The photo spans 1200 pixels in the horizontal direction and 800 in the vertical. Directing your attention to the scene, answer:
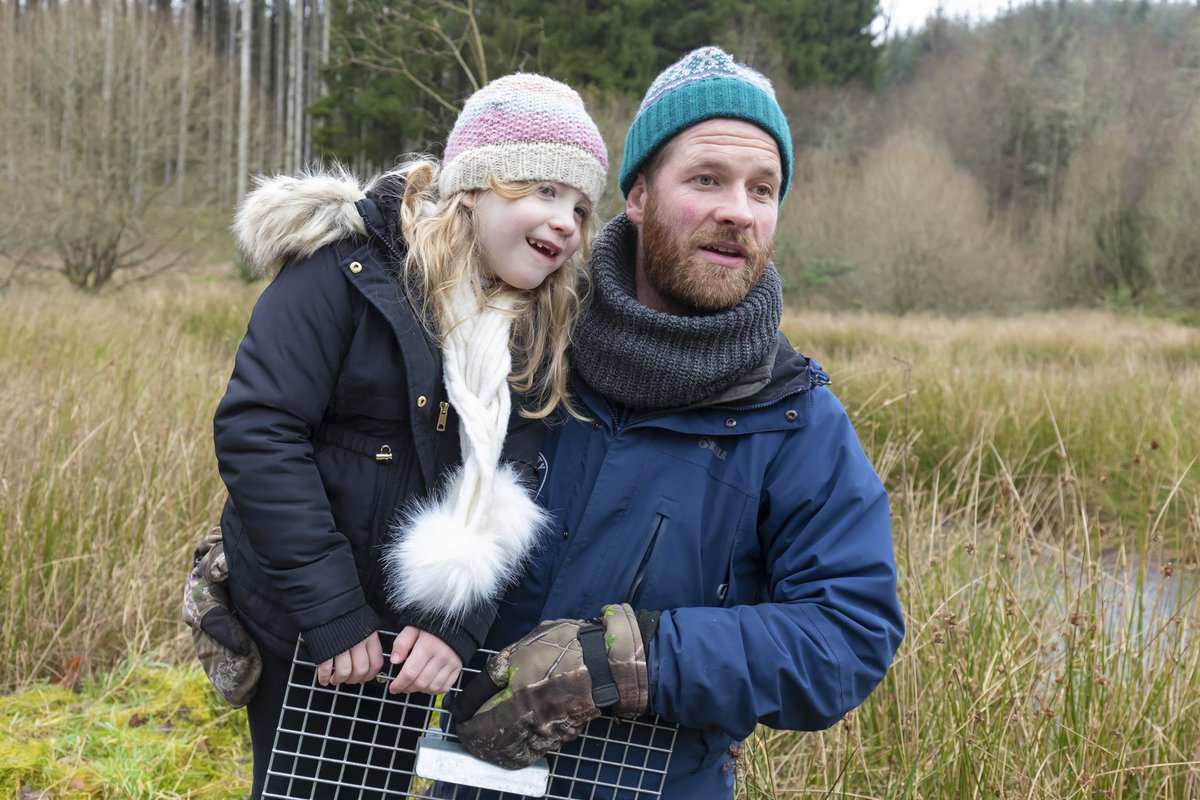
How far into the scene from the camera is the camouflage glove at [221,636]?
1.91 meters

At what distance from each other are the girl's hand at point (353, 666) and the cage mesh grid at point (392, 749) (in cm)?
3

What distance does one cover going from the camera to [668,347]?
6.09ft

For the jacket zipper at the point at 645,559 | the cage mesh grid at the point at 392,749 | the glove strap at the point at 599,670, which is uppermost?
the jacket zipper at the point at 645,559

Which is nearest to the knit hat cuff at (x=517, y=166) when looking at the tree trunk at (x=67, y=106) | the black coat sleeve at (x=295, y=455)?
the black coat sleeve at (x=295, y=455)

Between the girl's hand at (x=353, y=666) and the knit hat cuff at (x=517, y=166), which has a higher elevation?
the knit hat cuff at (x=517, y=166)

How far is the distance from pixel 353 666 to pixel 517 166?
979 mm

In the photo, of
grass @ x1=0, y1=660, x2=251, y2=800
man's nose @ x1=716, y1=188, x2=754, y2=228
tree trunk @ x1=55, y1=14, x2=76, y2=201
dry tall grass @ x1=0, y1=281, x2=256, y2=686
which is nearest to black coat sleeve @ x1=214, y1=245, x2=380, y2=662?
man's nose @ x1=716, y1=188, x2=754, y2=228

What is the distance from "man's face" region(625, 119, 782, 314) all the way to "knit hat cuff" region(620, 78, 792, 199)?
0.06 feet

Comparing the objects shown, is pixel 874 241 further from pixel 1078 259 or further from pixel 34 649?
pixel 34 649

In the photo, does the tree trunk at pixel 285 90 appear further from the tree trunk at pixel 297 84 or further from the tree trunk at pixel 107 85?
the tree trunk at pixel 107 85

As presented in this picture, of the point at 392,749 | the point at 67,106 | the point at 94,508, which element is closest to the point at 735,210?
the point at 392,749

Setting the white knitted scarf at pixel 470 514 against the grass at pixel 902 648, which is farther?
the grass at pixel 902 648

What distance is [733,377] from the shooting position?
1848 millimetres

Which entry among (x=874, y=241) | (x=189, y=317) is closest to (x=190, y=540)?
(x=189, y=317)
